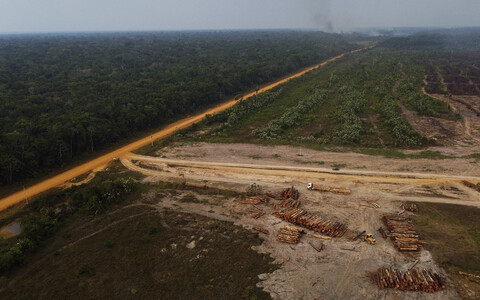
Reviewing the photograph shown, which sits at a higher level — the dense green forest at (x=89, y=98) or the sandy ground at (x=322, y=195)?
the dense green forest at (x=89, y=98)

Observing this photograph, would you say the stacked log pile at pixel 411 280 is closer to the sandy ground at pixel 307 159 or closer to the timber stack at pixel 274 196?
the timber stack at pixel 274 196

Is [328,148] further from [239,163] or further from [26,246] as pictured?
[26,246]

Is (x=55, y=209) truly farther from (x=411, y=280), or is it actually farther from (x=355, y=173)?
(x=355, y=173)

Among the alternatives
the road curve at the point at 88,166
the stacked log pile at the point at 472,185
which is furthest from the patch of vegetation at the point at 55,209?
the stacked log pile at the point at 472,185

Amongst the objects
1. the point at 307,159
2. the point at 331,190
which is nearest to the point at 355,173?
the point at 331,190

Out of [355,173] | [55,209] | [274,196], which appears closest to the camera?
[55,209]

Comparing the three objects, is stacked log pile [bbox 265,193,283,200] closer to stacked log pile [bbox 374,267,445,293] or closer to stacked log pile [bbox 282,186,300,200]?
stacked log pile [bbox 282,186,300,200]
